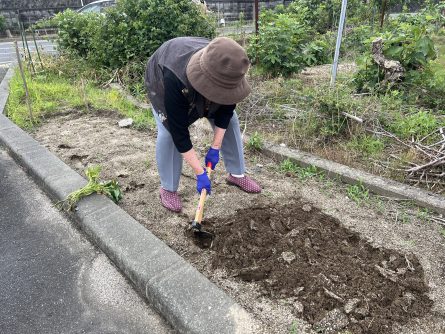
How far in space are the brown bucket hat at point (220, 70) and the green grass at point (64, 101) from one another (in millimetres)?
2470

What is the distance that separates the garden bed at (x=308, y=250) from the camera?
174 centimetres

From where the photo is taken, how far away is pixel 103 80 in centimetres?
622

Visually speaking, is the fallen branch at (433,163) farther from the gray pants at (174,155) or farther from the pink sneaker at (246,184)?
the gray pants at (174,155)

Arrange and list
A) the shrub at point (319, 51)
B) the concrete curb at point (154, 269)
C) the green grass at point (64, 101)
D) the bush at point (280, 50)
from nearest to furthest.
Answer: the concrete curb at point (154, 269)
the green grass at point (64, 101)
the bush at point (280, 50)
the shrub at point (319, 51)

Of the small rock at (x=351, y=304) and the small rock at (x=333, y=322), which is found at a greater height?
the small rock at (x=351, y=304)

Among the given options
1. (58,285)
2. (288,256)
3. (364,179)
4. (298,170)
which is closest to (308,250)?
(288,256)

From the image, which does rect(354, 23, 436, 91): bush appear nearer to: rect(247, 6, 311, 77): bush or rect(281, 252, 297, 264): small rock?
rect(247, 6, 311, 77): bush

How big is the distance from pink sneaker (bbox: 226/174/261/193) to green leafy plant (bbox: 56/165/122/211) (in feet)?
3.00

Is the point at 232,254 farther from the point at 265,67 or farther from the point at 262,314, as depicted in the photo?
the point at 265,67

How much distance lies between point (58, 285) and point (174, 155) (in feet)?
3.67

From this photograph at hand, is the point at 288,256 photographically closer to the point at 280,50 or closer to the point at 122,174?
the point at 122,174

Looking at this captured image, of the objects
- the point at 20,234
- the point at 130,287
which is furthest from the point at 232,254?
the point at 20,234

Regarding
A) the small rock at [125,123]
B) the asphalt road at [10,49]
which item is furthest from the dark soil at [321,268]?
the asphalt road at [10,49]

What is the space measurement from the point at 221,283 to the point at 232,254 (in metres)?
0.24
